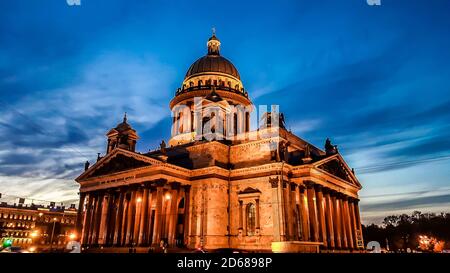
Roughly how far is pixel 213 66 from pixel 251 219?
32.7 meters

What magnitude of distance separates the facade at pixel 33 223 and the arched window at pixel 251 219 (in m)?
69.7

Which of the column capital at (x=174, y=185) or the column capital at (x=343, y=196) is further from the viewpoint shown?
the column capital at (x=343, y=196)

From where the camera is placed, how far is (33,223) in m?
97.6

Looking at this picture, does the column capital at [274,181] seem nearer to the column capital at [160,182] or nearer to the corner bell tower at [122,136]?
the column capital at [160,182]

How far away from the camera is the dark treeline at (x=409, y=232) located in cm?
9288

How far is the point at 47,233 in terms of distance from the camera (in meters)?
97.5

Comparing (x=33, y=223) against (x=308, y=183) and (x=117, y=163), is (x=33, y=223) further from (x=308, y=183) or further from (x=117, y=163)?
(x=308, y=183)

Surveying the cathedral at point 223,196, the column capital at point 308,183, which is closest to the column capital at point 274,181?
the cathedral at point 223,196

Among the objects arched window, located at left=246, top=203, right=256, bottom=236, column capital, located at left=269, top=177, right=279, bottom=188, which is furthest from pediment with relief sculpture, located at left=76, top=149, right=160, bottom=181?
column capital, located at left=269, top=177, right=279, bottom=188

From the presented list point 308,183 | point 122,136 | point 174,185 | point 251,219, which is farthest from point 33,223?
point 308,183

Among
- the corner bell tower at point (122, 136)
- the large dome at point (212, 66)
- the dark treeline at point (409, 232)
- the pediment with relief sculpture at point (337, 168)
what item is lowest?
the dark treeline at point (409, 232)

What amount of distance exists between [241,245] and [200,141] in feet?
45.4
